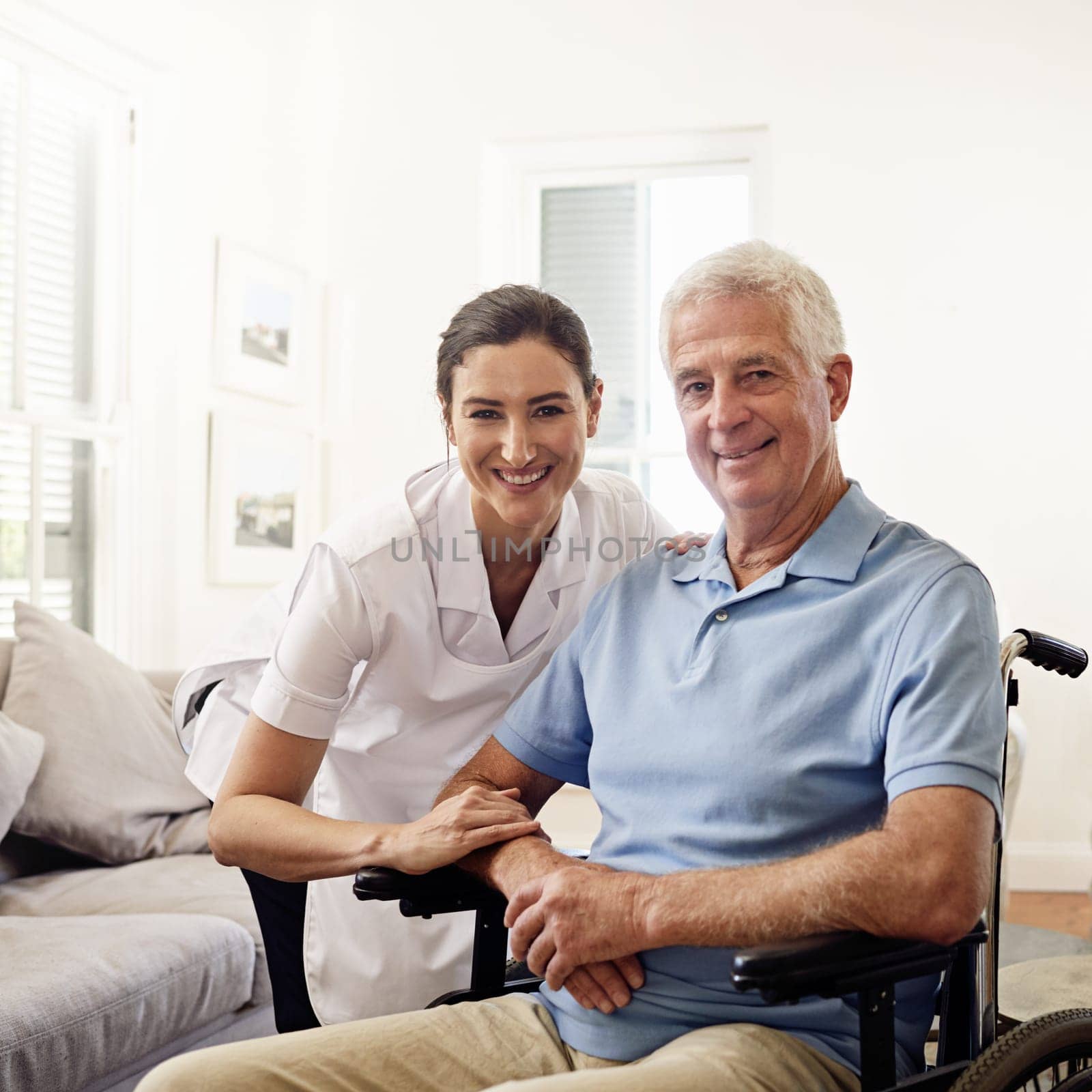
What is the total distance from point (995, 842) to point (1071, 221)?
3.61 m

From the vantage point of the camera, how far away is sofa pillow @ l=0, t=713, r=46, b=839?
2.21 meters

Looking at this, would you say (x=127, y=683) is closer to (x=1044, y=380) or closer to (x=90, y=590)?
(x=90, y=590)

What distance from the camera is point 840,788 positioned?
4.09 feet

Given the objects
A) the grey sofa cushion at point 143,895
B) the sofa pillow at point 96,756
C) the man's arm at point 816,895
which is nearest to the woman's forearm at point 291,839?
the man's arm at point 816,895

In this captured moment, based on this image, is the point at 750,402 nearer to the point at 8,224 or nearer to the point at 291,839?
the point at 291,839

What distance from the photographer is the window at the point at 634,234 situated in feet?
14.6

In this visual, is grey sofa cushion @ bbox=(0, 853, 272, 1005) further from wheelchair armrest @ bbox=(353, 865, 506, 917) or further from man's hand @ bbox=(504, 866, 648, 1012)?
man's hand @ bbox=(504, 866, 648, 1012)

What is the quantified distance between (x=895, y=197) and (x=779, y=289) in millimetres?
3166

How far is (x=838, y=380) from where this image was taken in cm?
150

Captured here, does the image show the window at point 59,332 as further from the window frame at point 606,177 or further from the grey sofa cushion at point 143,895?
the window frame at point 606,177

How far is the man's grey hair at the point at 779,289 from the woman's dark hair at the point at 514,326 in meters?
0.22

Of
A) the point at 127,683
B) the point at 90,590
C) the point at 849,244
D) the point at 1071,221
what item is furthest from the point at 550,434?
the point at 1071,221

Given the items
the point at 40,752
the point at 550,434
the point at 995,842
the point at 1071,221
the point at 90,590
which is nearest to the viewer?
the point at 995,842

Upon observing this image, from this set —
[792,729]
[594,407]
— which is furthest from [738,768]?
[594,407]
